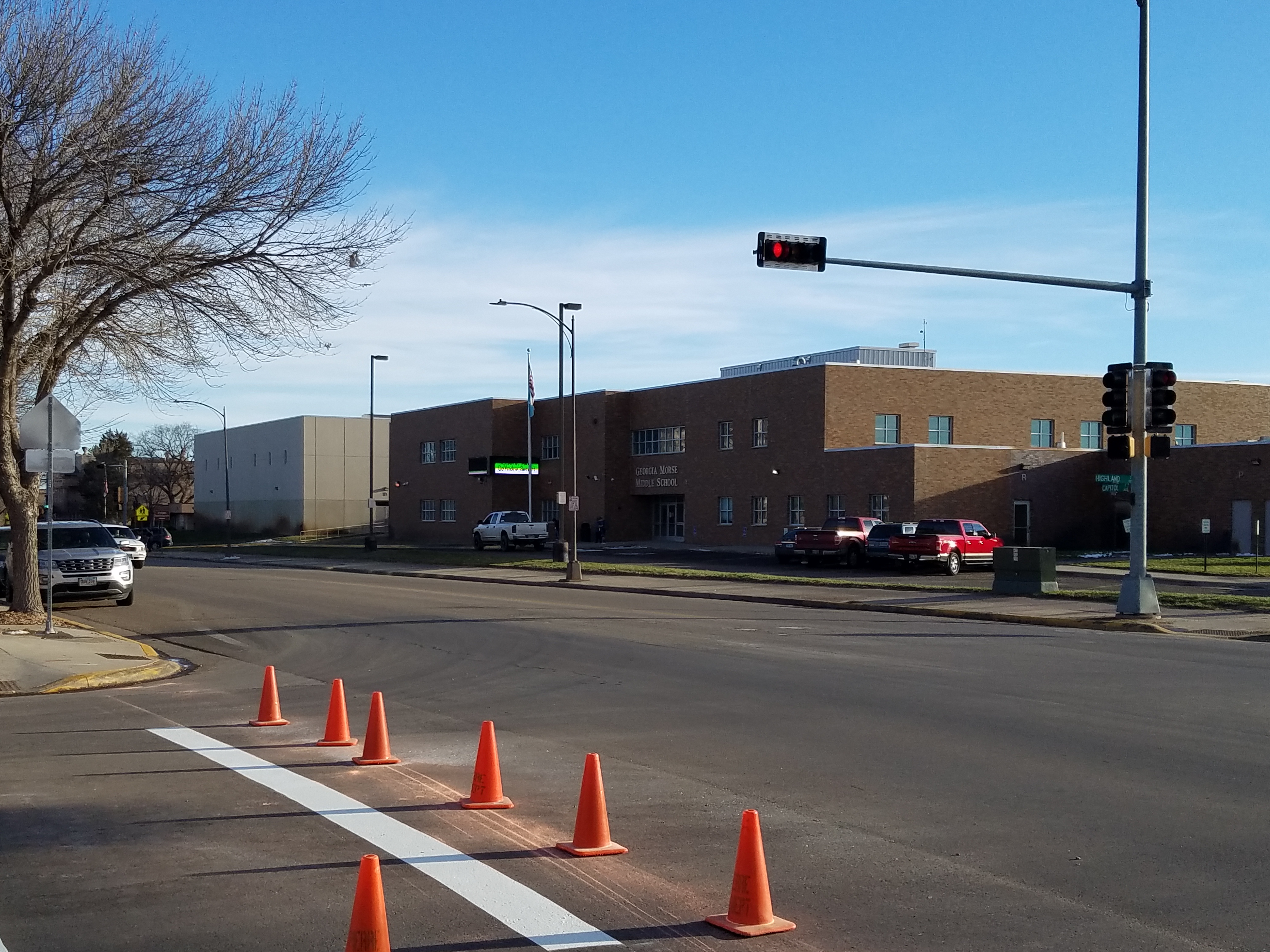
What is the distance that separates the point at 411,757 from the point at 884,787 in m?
3.74

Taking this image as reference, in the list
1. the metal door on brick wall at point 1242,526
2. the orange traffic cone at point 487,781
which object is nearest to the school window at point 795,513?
the metal door on brick wall at point 1242,526

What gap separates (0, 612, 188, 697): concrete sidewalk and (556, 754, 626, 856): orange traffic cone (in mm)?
9247

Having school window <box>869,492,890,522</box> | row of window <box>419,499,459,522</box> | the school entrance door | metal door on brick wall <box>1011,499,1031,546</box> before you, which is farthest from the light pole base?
row of window <box>419,499,459,522</box>

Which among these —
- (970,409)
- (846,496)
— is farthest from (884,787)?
(970,409)

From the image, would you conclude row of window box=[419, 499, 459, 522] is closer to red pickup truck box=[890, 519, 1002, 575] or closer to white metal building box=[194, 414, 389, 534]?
white metal building box=[194, 414, 389, 534]

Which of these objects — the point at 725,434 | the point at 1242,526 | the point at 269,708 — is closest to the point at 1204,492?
the point at 1242,526

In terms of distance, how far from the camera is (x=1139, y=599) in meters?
23.3

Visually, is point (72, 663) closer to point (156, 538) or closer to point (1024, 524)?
point (1024, 524)

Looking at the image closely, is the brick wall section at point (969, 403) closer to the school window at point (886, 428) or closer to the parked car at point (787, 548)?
the school window at point (886, 428)

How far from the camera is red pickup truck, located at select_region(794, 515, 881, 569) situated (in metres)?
43.2

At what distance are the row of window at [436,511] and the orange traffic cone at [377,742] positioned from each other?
66487 millimetres

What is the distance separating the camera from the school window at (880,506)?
5094 centimetres

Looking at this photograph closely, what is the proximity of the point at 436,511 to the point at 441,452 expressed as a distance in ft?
12.1

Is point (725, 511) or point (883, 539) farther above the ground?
point (725, 511)
